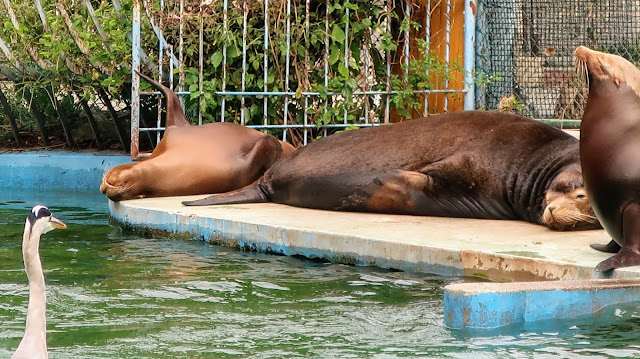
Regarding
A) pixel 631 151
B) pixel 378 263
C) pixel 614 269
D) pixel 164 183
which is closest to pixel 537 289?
pixel 614 269

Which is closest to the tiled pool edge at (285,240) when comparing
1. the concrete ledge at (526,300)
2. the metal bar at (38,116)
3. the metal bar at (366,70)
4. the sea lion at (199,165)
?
the sea lion at (199,165)

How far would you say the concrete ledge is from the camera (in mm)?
4270

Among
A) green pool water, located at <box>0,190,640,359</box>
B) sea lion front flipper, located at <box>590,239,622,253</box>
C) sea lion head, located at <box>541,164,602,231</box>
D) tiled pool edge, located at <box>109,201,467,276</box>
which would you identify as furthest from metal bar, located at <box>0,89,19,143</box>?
sea lion front flipper, located at <box>590,239,622,253</box>

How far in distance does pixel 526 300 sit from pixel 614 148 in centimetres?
105

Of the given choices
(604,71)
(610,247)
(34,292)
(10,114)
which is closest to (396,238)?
(610,247)

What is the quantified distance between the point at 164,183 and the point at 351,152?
1.58 metres

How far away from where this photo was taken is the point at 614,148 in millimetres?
4969

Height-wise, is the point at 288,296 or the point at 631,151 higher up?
the point at 631,151

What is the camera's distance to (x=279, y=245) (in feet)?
20.5

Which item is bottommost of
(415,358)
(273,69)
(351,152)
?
(415,358)

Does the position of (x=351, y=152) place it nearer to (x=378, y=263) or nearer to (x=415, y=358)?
(x=378, y=263)

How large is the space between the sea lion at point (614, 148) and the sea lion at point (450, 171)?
93 cm

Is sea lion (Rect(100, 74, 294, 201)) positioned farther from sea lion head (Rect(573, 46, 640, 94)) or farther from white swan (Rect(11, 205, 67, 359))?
white swan (Rect(11, 205, 67, 359))

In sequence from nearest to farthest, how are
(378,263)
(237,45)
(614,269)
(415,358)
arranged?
(415,358) < (614,269) < (378,263) < (237,45)
